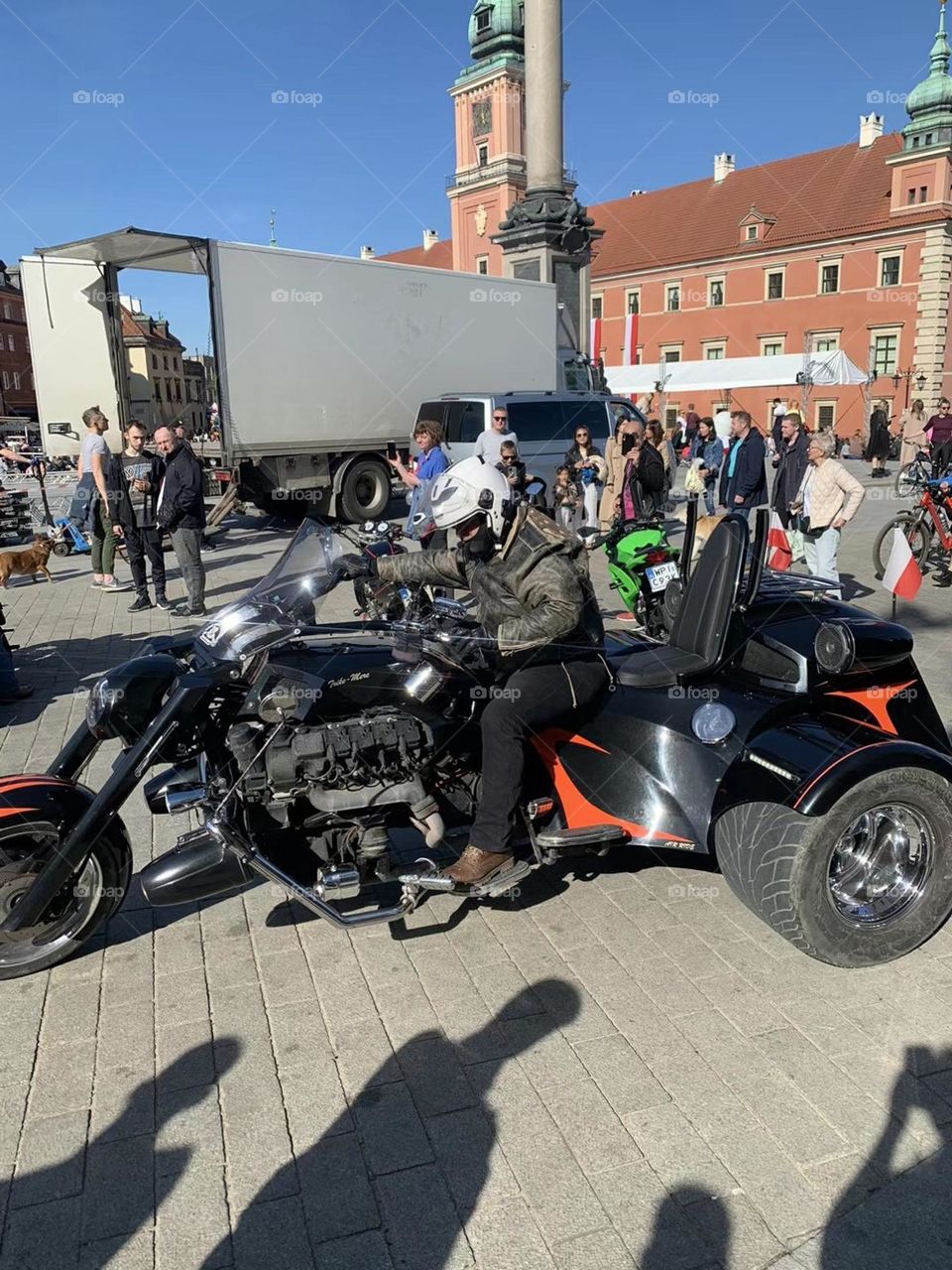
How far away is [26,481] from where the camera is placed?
24.3m

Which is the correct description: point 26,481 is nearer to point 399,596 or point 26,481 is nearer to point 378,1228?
point 399,596

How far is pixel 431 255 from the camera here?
77.4 m

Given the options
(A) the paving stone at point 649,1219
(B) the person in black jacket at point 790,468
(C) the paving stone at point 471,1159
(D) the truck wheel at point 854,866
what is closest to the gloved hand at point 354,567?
(D) the truck wheel at point 854,866

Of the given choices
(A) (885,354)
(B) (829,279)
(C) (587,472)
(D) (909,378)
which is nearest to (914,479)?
(C) (587,472)

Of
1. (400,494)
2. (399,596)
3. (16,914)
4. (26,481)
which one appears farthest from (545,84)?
(16,914)

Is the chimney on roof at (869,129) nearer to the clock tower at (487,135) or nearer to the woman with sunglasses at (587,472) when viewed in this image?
the clock tower at (487,135)

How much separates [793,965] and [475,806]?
1318 mm

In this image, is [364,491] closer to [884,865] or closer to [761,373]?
[884,865]

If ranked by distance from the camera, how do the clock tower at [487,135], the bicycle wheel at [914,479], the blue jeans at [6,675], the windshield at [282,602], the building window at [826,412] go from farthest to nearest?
the clock tower at [487,135]
the building window at [826,412]
the bicycle wheel at [914,479]
the blue jeans at [6,675]
the windshield at [282,602]

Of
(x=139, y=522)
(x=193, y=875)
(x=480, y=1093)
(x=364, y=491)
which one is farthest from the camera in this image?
(x=364, y=491)

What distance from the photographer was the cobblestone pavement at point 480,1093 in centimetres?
226

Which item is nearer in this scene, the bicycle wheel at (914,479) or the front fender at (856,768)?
the front fender at (856,768)

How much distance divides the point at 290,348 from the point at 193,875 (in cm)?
1209

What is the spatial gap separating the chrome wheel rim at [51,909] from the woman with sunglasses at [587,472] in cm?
922
